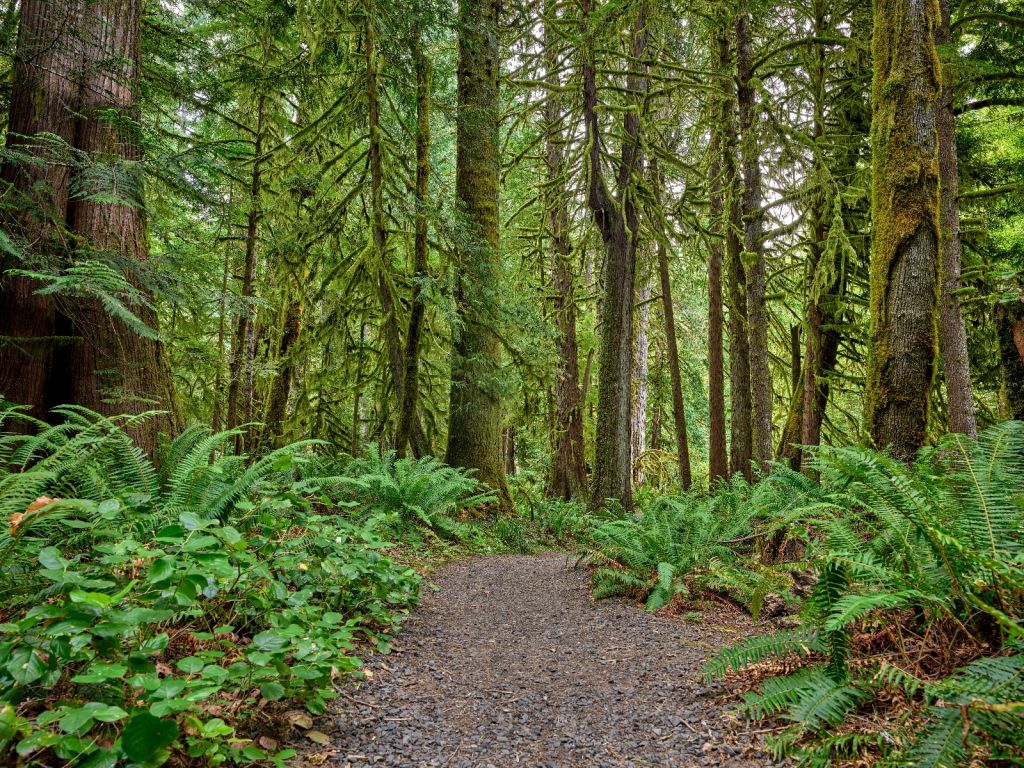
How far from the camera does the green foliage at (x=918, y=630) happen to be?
5.65 feet

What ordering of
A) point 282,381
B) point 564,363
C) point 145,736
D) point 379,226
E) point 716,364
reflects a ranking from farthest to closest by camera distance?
point 564,363
point 716,364
point 282,381
point 379,226
point 145,736

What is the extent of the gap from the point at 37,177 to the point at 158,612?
4.12 m

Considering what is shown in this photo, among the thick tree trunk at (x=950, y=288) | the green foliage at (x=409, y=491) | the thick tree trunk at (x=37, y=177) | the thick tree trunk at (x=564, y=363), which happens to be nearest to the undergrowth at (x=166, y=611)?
the thick tree trunk at (x=37, y=177)

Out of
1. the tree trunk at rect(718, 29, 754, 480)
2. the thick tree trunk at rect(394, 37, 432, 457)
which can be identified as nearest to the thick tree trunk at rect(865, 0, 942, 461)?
the tree trunk at rect(718, 29, 754, 480)

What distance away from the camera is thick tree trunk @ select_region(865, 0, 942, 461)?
426 cm

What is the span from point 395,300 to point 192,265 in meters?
3.27

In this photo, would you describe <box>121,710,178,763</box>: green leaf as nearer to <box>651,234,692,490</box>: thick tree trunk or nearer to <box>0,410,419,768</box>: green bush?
<box>0,410,419,768</box>: green bush

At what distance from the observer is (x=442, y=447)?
1060cm

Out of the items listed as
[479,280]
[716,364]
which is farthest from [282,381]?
[716,364]

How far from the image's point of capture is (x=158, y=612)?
1.89 metres

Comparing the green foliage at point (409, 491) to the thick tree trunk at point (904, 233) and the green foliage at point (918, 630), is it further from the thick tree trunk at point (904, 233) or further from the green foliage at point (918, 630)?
the thick tree trunk at point (904, 233)

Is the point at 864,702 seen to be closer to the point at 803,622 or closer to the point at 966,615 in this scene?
the point at 803,622

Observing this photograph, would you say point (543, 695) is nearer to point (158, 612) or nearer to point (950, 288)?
point (158, 612)

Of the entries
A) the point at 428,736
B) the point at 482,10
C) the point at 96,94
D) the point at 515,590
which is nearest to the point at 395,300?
the point at 96,94
